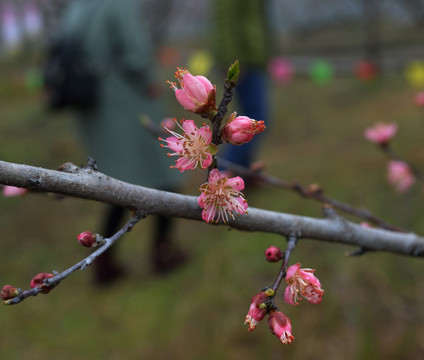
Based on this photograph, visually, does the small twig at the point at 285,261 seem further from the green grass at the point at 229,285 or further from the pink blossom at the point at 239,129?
the green grass at the point at 229,285

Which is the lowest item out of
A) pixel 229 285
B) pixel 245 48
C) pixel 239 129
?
pixel 239 129

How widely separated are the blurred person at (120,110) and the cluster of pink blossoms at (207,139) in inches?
82.2

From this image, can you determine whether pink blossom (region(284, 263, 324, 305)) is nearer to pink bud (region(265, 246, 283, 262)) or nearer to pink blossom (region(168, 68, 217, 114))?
pink bud (region(265, 246, 283, 262))

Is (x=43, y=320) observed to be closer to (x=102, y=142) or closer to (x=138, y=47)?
(x=102, y=142)

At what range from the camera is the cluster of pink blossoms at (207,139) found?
27.3 inches

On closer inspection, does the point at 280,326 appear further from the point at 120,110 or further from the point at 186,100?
the point at 120,110

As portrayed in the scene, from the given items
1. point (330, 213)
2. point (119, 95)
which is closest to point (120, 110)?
point (119, 95)

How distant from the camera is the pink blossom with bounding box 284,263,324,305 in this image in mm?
776

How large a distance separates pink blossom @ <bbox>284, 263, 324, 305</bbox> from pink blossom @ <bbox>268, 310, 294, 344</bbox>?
1.6 inches

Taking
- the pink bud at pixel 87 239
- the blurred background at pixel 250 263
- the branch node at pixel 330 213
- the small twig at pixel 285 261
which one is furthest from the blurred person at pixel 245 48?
the pink bud at pixel 87 239

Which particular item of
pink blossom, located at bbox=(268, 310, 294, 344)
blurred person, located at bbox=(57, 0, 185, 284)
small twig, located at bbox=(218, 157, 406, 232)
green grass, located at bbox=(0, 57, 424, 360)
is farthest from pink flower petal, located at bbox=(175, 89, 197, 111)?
blurred person, located at bbox=(57, 0, 185, 284)

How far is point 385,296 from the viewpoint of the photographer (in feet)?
7.77

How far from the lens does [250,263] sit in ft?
9.45

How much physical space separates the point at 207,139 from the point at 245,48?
3.10 metres
